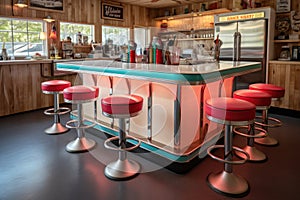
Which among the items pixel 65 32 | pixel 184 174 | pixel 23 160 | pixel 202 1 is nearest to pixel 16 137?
pixel 23 160

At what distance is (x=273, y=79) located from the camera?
4.94m

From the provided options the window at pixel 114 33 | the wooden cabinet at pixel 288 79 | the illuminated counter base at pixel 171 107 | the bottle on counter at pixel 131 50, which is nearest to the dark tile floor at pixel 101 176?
the illuminated counter base at pixel 171 107

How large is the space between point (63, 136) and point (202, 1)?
508cm

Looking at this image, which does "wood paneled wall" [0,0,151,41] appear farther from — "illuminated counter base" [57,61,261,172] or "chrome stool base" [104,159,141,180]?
"chrome stool base" [104,159,141,180]

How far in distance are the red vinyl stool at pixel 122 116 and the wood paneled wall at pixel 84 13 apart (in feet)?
12.2

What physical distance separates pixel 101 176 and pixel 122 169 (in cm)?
21

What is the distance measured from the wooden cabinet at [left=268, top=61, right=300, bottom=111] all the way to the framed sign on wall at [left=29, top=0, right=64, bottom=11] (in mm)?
4532

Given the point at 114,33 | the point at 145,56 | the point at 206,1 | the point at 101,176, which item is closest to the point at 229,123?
the point at 101,176

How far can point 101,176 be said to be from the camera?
2.46 meters

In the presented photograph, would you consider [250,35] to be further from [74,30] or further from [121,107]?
[74,30]

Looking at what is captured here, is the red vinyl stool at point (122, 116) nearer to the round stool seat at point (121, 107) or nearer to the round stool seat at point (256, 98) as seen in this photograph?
the round stool seat at point (121, 107)

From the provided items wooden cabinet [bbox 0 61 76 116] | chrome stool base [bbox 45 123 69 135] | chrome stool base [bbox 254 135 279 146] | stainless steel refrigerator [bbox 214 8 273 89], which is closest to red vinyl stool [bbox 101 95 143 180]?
chrome stool base [bbox 45 123 69 135]

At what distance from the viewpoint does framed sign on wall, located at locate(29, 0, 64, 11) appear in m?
5.15

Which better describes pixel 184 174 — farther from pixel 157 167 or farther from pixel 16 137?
pixel 16 137
